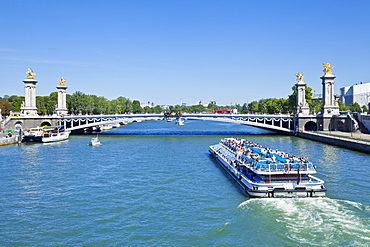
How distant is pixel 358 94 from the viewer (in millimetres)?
128000

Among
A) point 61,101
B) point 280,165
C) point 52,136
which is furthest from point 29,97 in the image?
point 280,165

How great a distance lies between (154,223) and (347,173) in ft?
57.3

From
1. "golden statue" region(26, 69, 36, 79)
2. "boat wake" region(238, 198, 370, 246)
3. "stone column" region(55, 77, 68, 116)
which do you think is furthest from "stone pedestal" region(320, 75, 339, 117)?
"golden statue" region(26, 69, 36, 79)

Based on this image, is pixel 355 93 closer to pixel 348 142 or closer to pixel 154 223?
pixel 348 142

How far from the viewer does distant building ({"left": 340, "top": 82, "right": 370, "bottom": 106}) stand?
404 feet

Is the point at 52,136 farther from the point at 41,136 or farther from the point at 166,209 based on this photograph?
the point at 166,209

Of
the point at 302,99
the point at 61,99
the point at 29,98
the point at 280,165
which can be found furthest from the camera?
the point at 61,99

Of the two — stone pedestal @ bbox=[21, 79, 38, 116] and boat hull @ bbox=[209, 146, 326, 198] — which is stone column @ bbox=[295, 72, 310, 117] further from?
boat hull @ bbox=[209, 146, 326, 198]

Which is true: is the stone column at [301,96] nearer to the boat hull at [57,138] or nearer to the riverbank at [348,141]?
the riverbank at [348,141]

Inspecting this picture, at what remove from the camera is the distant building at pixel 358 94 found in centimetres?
12306

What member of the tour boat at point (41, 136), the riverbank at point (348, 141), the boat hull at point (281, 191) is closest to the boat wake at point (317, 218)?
the boat hull at point (281, 191)

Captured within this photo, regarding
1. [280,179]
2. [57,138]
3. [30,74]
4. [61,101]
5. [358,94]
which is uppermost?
[30,74]

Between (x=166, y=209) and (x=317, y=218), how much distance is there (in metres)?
7.45

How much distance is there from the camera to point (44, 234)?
1612 centimetres
